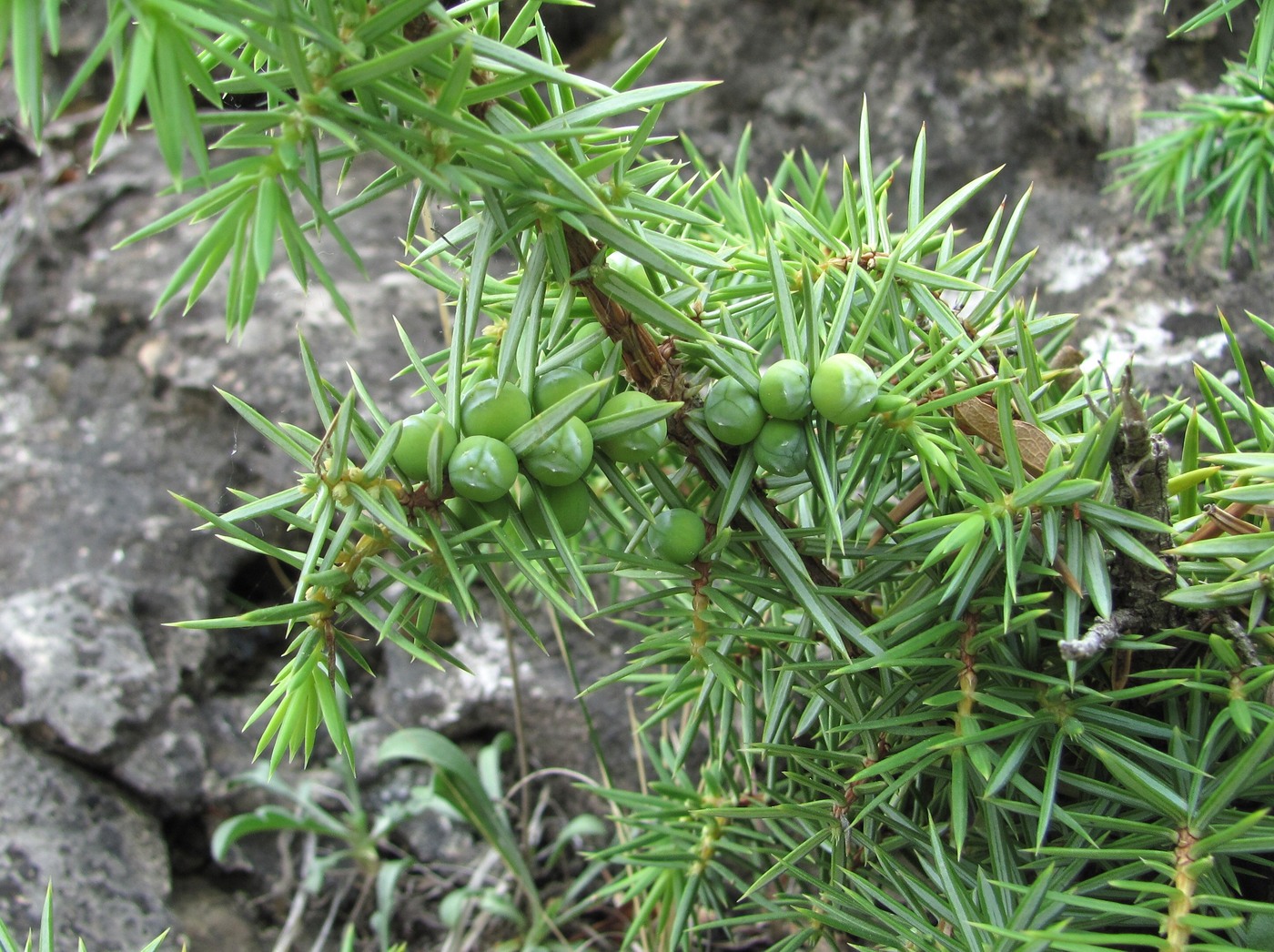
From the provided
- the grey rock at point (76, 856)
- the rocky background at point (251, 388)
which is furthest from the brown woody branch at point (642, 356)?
the grey rock at point (76, 856)

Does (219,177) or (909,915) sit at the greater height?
(219,177)

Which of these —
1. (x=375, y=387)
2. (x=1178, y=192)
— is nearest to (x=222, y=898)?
(x=375, y=387)

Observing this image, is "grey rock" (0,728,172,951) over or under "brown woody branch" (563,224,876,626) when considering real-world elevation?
under

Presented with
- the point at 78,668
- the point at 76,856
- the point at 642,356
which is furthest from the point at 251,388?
the point at 642,356

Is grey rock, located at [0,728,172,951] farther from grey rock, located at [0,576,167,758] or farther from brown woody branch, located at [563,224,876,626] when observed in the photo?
brown woody branch, located at [563,224,876,626]

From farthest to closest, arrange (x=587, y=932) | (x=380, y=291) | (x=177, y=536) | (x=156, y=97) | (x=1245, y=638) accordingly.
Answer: (x=380, y=291), (x=177, y=536), (x=587, y=932), (x=1245, y=638), (x=156, y=97)

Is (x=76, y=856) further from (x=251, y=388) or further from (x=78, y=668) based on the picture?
(x=251, y=388)

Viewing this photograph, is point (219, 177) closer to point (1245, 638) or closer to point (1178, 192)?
point (1245, 638)

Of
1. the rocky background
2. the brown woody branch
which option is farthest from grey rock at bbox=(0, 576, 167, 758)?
the brown woody branch
